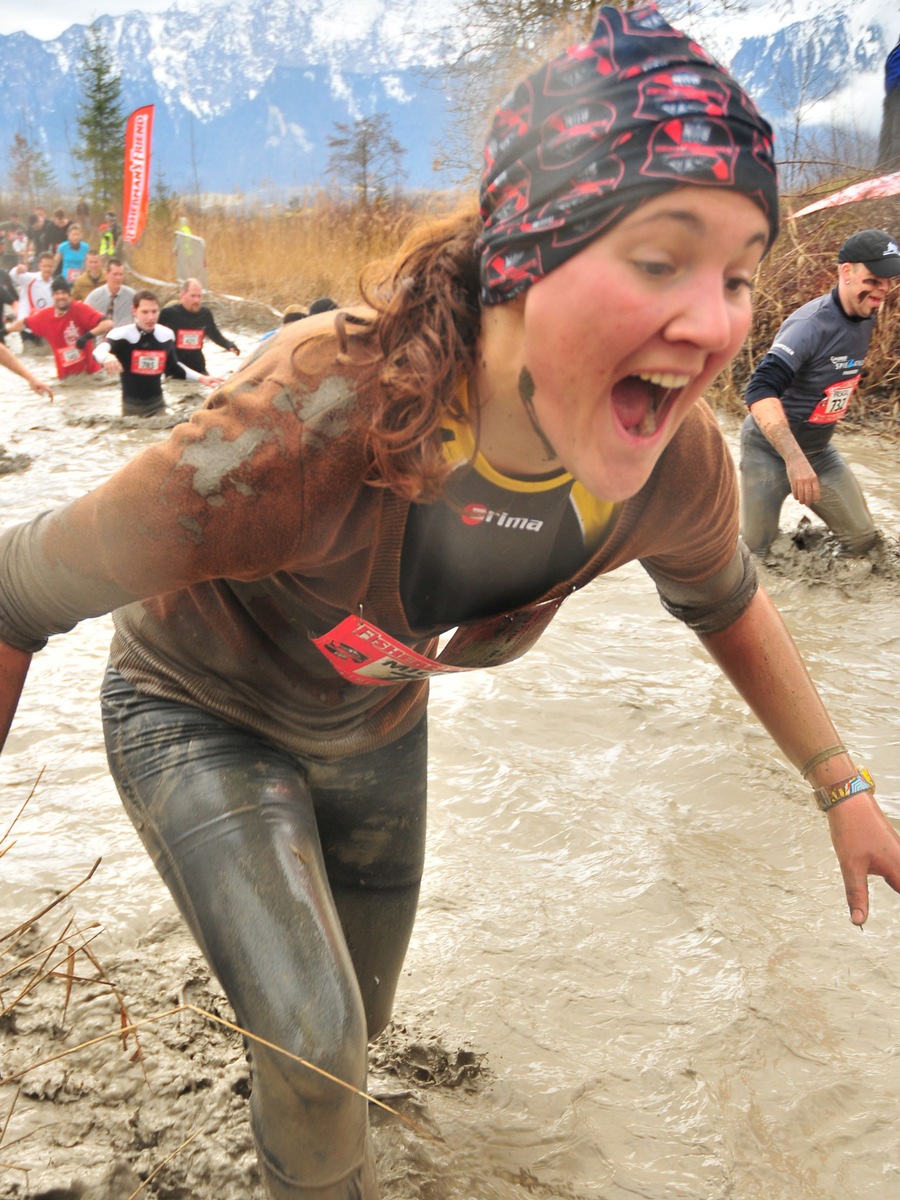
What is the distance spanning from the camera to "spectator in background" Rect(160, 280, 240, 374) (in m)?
11.2

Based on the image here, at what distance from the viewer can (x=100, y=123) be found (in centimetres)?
3656

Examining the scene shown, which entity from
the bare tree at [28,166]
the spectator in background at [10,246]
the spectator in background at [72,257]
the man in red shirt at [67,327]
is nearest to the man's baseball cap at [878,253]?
the man in red shirt at [67,327]

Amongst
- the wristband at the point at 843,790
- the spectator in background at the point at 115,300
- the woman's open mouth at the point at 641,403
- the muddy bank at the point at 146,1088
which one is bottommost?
the muddy bank at the point at 146,1088

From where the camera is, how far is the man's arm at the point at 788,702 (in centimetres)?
204

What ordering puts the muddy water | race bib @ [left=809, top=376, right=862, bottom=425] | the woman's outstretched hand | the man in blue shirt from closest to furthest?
the woman's outstretched hand
the muddy water
the man in blue shirt
race bib @ [left=809, top=376, right=862, bottom=425]

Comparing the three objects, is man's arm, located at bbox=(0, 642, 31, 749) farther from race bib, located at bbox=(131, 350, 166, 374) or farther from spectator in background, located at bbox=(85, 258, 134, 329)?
spectator in background, located at bbox=(85, 258, 134, 329)

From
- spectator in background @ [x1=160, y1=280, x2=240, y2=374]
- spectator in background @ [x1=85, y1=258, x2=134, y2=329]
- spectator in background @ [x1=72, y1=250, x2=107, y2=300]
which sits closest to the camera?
spectator in background @ [x1=160, y1=280, x2=240, y2=374]

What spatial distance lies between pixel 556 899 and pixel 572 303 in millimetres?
2529

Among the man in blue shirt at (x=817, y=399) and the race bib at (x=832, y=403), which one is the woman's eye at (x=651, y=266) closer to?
the man in blue shirt at (x=817, y=399)

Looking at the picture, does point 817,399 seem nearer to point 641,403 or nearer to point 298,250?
point 641,403

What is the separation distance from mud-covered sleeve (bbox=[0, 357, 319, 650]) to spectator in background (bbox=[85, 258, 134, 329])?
1261 cm

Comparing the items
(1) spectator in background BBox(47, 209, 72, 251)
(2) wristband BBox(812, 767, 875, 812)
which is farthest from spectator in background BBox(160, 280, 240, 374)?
(1) spectator in background BBox(47, 209, 72, 251)

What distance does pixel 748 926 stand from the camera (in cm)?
335

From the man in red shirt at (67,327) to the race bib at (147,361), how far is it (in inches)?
106
